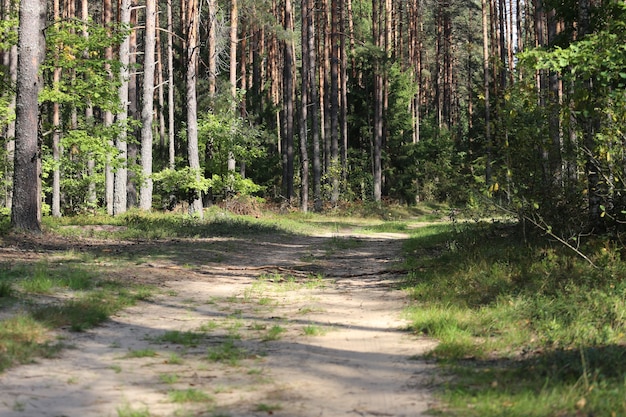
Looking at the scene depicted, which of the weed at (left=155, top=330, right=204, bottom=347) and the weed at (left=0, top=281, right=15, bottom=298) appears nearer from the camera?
the weed at (left=155, top=330, right=204, bottom=347)

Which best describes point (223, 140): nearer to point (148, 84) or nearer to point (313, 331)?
point (148, 84)

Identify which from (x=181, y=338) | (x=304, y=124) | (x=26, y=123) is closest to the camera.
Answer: (x=181, y=338)

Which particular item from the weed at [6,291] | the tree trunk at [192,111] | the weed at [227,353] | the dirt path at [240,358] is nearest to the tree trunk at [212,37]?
the tree trunk at [192,111]

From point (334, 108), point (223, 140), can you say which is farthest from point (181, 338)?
point (334, 108)

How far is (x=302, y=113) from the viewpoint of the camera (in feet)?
107

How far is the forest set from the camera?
35.6ft

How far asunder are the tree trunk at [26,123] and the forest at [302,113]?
0.10ft

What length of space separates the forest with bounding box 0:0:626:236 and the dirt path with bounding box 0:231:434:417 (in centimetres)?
375

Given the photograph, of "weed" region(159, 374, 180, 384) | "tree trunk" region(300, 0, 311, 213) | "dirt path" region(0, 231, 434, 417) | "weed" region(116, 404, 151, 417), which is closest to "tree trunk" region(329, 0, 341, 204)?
"tree trunk" region(300, 0, 311, 213)

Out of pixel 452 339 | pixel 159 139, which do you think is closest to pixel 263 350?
pixel 452 339

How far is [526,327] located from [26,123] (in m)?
12.3

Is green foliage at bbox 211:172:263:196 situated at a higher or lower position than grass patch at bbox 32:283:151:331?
higher

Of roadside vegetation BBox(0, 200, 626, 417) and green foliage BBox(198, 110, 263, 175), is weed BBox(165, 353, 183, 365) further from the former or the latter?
green foliage BBox(198, 110, 263, 175)

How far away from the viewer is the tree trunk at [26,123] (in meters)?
14.5
